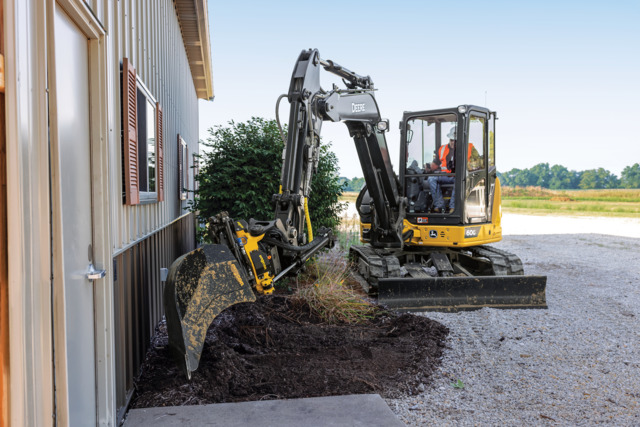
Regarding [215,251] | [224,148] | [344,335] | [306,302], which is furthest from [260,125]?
[215,251]

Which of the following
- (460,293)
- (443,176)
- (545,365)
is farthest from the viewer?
(443,176)

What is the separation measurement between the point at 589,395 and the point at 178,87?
783 cm

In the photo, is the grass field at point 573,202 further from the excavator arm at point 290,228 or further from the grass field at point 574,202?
the excavator arm at point 290,228

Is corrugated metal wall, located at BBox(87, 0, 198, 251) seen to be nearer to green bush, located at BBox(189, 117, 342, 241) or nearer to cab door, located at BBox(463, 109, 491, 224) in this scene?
green bush, located at BBox(189, 117, 342, 241)

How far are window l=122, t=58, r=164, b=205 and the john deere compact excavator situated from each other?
725 mm

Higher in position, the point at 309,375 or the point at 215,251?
the point at 215,251

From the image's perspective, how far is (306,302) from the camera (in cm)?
690

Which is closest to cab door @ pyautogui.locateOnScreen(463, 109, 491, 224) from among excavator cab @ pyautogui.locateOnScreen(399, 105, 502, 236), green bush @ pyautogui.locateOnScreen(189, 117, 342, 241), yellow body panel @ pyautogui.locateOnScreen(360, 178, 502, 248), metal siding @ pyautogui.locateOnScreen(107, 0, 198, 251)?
excavator cab @ pyautogui.locateOnScreen(399, 105, 502, 236)

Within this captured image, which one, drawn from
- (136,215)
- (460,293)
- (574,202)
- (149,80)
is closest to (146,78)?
(149,80)

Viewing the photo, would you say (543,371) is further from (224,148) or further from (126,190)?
(224,148)

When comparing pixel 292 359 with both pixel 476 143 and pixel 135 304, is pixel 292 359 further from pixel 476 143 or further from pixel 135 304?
pixel 476 143

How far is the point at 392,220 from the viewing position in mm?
8906

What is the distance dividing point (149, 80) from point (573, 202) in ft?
149

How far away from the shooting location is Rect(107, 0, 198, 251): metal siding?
359 cm
